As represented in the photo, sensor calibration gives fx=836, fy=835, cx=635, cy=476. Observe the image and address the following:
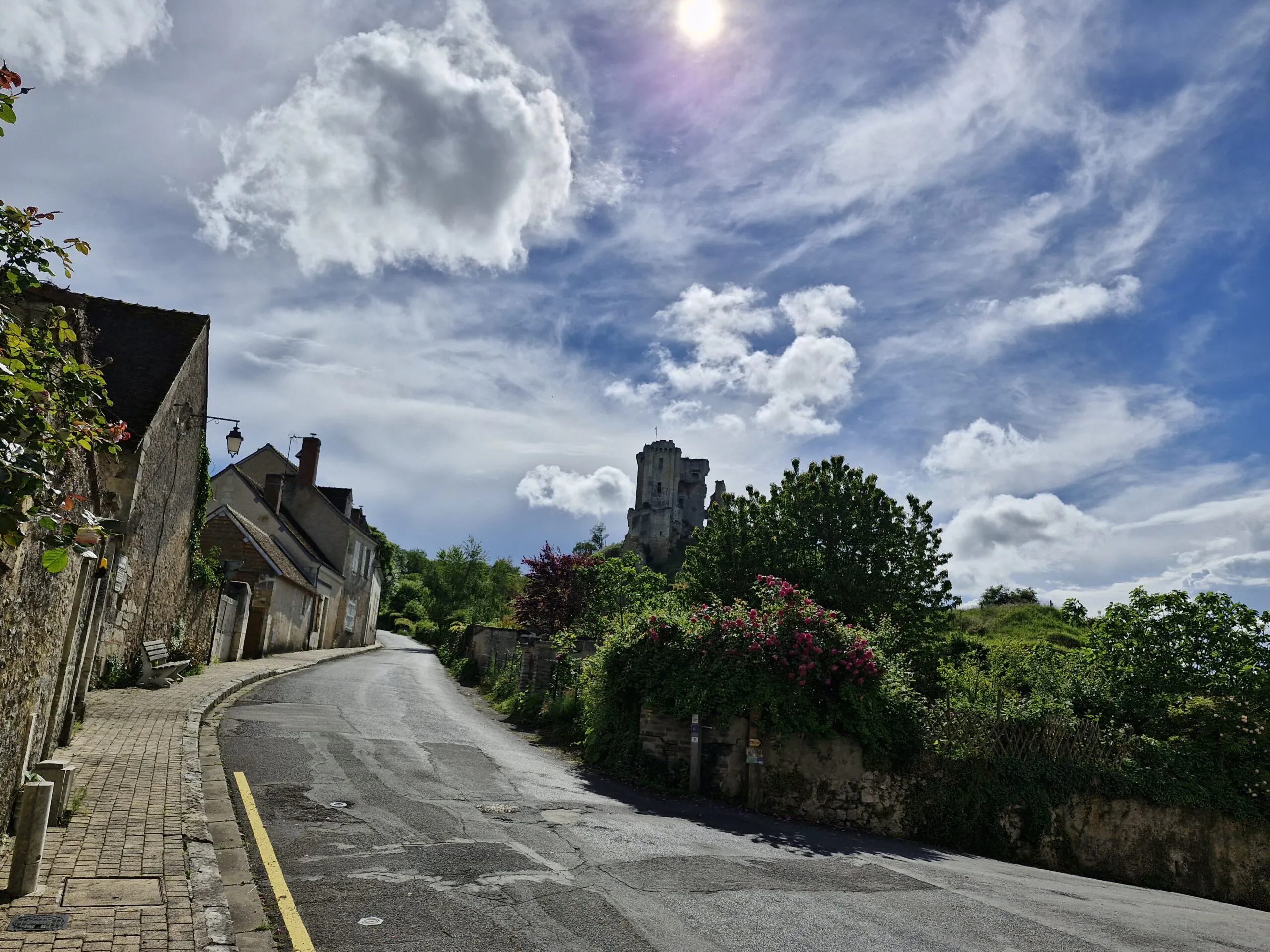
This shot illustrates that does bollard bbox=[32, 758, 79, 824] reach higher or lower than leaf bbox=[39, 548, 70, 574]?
lower

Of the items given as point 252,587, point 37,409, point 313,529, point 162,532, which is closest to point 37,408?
point 37,409

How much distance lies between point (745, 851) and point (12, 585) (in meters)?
7.15

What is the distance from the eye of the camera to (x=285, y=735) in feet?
41.3

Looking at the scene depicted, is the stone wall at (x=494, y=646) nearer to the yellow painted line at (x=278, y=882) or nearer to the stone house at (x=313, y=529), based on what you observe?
the stone house at (x=313, y=529)

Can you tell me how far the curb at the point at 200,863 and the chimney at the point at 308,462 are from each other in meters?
29.6

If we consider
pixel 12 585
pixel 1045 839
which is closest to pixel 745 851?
pixel 1045 839

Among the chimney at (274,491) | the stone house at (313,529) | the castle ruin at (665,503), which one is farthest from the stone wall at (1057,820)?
the castle ruin at (665,503)

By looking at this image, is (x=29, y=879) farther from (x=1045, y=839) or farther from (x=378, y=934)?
(x=1045, y=839)

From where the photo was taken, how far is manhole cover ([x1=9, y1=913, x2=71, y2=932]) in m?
4.73

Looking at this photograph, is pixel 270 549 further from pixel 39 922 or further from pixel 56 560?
pixel 56 560

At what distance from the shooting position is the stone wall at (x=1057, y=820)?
12133 millimetres

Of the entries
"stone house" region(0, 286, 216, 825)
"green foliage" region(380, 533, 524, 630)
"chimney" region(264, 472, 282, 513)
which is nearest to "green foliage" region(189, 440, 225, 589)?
"stone house" region(0, 286, 216, 825)

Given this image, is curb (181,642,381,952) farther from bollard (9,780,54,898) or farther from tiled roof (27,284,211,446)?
tiled roof (27,284,211,446)

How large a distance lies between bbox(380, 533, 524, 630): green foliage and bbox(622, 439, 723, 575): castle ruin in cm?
3080
